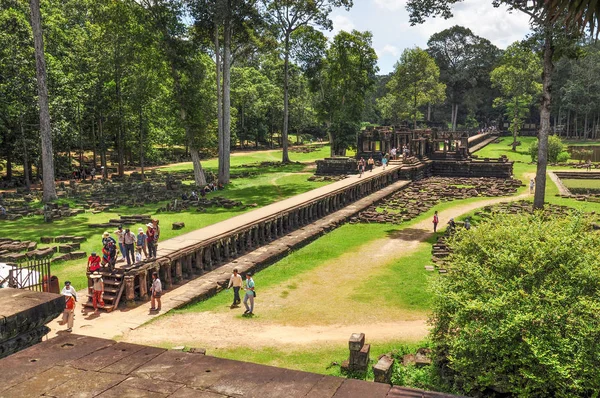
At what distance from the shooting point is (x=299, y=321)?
16344 millimetres

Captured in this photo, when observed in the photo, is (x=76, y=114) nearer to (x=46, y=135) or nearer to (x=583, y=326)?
(x=46, y=135)

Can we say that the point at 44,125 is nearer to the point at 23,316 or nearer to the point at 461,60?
the point at 23,316

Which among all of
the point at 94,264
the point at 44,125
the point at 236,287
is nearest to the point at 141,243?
the point at 94,264

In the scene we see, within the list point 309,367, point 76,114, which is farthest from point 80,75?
point 309,367

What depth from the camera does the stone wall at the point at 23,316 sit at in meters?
5.84

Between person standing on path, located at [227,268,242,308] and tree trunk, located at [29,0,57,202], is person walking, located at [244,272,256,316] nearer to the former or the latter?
person standing on path, located at [227,268,242,308]

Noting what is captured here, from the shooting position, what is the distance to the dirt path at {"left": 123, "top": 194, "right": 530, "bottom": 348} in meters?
14.8

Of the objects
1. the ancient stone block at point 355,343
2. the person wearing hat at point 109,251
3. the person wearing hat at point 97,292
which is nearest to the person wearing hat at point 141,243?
the person wearing hat at point 109,251

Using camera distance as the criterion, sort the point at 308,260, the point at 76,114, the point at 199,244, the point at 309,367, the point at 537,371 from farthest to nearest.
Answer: the point at 76,114 → the point at 308,260 → the point at 199,244 → the point at 309,367 → the point at 537,371

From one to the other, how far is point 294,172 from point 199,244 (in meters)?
33.5

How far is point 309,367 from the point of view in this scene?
1262 centimetres

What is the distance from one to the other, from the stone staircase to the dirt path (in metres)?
2.09

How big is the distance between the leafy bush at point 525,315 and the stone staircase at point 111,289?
10594 mm

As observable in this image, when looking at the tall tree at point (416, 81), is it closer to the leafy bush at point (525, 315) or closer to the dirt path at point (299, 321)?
the dirt path at point (299, 321)
